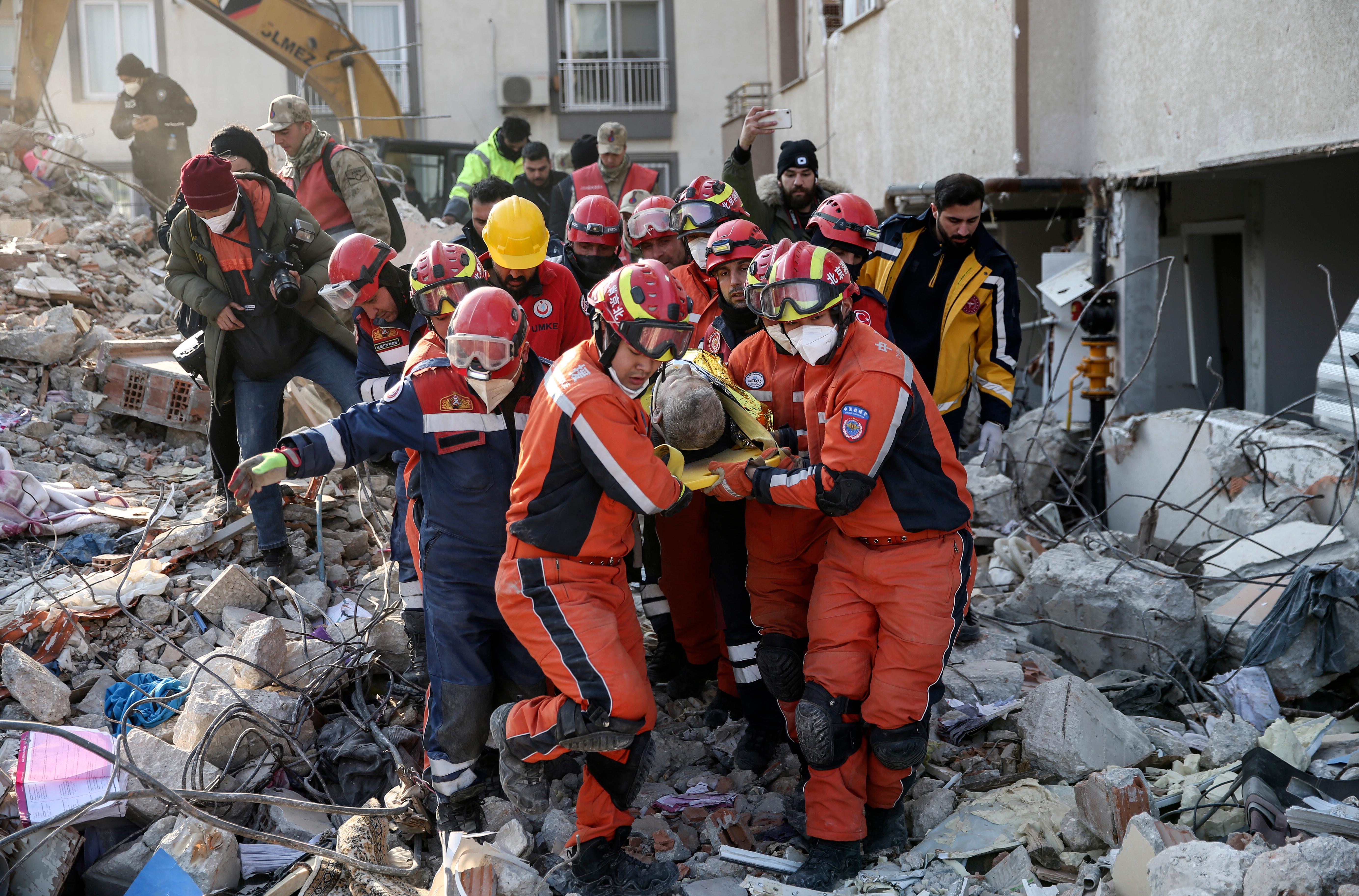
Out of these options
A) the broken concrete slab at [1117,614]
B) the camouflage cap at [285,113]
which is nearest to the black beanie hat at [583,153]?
the camouflage cap at [285,113]

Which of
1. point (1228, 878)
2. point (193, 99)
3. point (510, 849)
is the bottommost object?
point (510, 849)

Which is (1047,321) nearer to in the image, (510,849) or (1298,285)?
(1298,285)

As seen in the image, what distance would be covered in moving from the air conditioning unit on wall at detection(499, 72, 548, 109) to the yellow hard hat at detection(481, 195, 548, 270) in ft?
53.6

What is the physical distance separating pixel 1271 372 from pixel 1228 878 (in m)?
6.29

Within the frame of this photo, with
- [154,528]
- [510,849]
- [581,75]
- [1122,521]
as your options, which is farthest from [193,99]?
[510,849]

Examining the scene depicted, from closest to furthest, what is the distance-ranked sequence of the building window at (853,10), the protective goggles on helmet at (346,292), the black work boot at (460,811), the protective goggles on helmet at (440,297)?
the black work boot at (460,811)
the protective goggles on helmet at (440,297)
the protective goggles on helmet at (346,292)
the building window at (853,10)

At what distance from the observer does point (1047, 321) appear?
8953 mm

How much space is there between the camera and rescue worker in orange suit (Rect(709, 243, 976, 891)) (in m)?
3.55

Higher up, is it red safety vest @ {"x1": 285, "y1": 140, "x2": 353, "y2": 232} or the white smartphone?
the white smartphone

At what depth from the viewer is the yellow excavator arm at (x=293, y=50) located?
11070mm

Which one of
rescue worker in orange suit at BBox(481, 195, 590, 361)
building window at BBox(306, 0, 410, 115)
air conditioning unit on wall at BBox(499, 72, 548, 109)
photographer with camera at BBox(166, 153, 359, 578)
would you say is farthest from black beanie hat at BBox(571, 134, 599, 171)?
building window at BBox(306, 0, 410, 115)

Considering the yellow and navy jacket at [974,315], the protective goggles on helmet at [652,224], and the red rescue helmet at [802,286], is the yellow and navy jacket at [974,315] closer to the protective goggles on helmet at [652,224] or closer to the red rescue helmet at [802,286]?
the protective goggles on helmet at [652,224]

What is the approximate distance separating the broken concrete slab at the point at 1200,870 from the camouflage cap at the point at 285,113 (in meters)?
5.19

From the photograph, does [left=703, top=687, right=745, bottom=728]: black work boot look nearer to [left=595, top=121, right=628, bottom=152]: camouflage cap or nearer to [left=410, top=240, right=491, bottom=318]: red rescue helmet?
[left=410, top=240, right=491, bottom=318]: red rescue helmet
